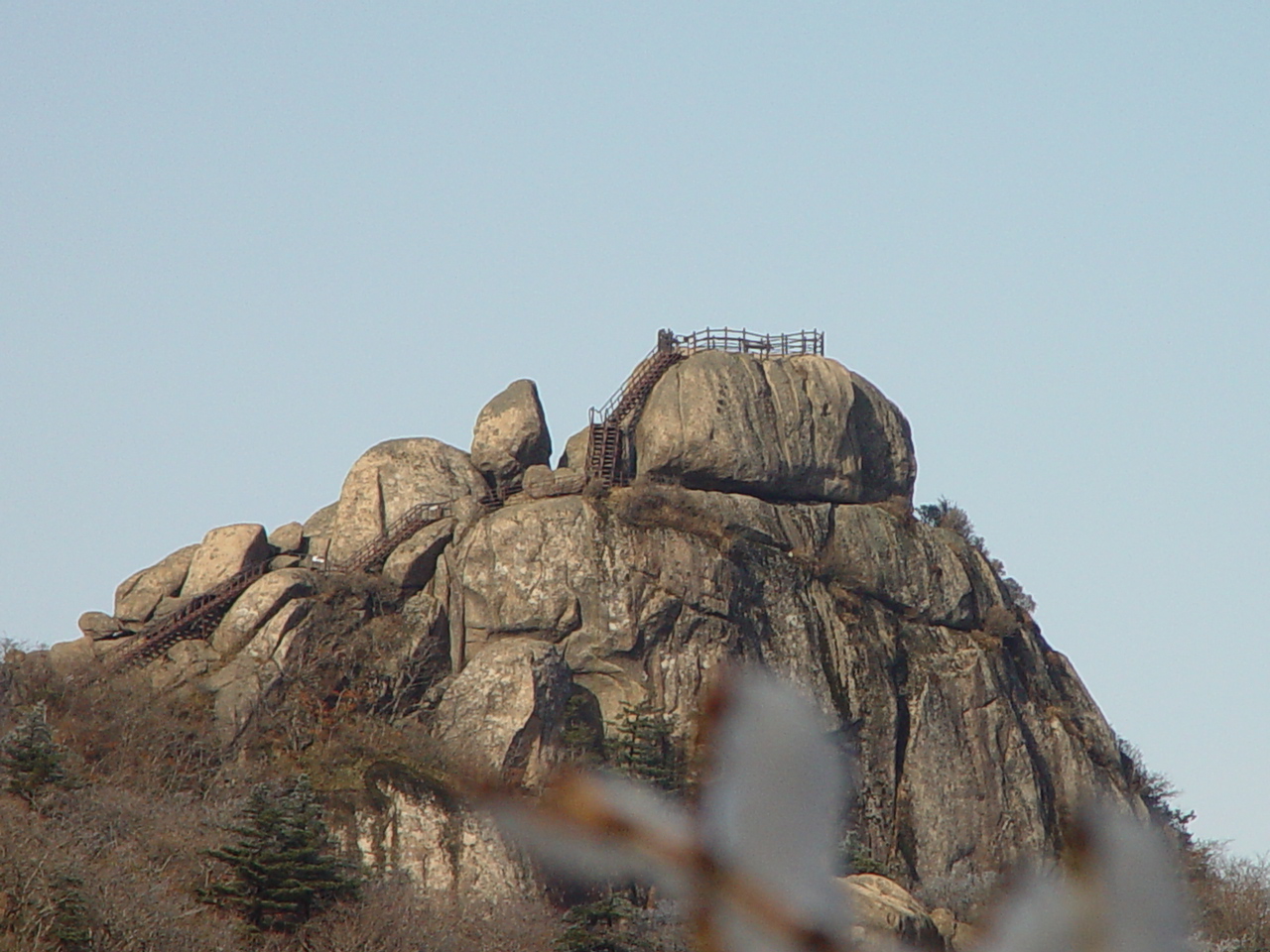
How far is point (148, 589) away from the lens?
49938mm

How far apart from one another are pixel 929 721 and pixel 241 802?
1932cm

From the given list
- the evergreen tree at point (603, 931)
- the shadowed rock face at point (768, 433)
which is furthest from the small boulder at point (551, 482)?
the evergreen tree at point (603, 931)

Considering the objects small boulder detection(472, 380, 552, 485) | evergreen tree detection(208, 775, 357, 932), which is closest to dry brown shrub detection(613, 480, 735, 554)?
small boulder detection(472, 380, 552, 485)

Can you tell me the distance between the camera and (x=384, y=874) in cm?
3791

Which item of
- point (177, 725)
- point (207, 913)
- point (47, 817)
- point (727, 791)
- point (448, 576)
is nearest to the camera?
point (727, 791)

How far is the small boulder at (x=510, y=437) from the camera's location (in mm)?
52438

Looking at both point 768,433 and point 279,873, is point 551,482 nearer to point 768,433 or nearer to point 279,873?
point 768,433

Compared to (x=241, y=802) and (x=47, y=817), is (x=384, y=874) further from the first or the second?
(x=47, y=817)

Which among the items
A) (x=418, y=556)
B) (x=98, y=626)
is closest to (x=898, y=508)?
(x=418, y=556)

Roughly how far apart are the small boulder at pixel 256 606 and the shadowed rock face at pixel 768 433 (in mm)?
10252

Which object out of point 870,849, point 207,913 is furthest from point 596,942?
point 870,849

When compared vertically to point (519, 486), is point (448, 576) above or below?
below

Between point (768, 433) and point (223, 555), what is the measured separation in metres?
15.6

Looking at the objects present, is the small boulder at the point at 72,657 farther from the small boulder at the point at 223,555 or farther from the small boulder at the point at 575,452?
the small boulder at the point at 575,452
